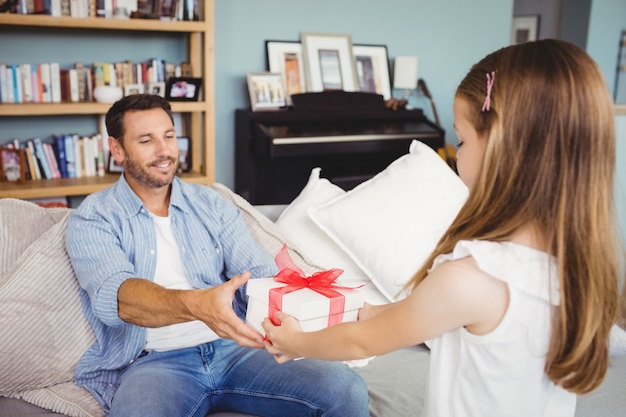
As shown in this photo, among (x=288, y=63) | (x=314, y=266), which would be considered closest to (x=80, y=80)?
(x=288, y=63)

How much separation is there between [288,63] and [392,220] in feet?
8.74

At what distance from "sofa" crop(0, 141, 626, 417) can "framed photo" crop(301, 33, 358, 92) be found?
2.30 metres

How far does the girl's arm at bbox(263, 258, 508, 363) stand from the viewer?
0.98m

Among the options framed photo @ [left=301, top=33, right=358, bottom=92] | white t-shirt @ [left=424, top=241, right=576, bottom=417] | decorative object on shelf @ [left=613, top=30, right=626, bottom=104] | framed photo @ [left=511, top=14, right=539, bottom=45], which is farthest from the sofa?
framed photo @ [left=511, top=14, right=539, bottom=45]

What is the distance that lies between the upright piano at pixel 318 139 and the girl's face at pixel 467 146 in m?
2.93

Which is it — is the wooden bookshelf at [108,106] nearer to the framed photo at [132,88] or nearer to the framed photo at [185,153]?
the framed photo at [185,153]

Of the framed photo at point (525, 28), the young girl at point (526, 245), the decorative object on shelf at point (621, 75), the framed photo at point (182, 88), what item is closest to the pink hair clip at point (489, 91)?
the young girl at point (526, 245)

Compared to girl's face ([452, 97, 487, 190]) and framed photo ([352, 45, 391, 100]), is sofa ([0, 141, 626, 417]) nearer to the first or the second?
girl's face ([452, 97, 487, 190])

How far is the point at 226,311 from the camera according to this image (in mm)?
1372

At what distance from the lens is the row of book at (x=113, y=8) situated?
3.56m

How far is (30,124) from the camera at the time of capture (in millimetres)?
3939

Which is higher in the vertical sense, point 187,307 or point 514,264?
point 514,264

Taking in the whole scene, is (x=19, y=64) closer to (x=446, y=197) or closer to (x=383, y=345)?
(x=446, y=197)

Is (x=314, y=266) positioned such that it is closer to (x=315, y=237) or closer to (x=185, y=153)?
(x=315, y=237)
